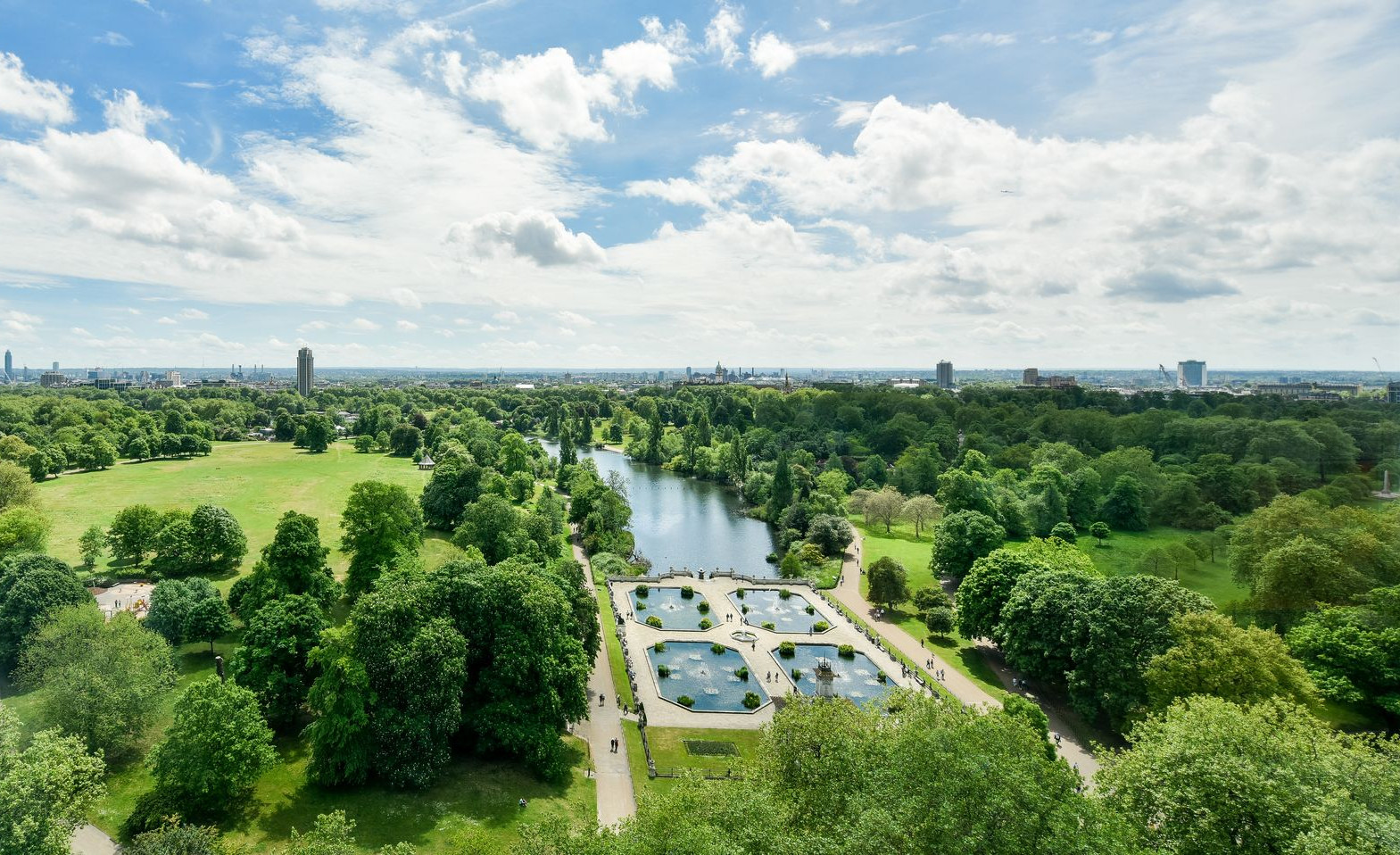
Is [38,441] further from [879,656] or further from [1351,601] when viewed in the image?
[1351,601]

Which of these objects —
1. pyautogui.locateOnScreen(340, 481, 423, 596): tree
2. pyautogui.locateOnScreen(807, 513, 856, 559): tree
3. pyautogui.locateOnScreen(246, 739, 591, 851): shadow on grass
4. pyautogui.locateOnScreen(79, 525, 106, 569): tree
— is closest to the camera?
pyautogui.locateOnScreen(246, 739, 591, 851): shadow on grass

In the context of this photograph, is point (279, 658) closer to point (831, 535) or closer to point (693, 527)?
point (831, 535)

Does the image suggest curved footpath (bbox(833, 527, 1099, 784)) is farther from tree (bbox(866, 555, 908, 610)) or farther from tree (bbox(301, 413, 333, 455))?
tree (bbox(301, 413, 333, 455))

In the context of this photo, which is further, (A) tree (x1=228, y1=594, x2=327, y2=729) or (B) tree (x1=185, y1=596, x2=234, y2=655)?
(B) tree (x1=185, y1=596, x2=234, y2=655)

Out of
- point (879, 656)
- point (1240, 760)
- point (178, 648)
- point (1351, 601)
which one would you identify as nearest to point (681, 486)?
point (879, 656)

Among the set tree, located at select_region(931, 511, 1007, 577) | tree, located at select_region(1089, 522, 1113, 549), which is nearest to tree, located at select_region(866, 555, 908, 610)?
tree, located at select_region(931, 511, 1007, 577)

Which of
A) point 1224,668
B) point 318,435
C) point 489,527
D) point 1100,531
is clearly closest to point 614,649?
point 489,527
